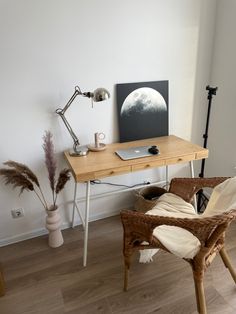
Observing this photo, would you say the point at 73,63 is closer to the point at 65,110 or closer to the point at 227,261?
the point at 65,110

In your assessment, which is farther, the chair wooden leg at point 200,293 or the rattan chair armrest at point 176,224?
the chair wooden leg at point 200,293

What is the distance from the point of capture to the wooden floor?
1478 millimetres

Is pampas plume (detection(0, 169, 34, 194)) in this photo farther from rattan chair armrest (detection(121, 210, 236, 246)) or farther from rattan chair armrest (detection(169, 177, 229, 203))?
rattan chair armrest (detection(169, 177, 229, 203))

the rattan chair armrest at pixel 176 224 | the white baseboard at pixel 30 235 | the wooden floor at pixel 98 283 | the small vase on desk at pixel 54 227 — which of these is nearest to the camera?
the rattan chair armrest at pixel 176 224

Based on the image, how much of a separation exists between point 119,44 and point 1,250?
1847 millimetres

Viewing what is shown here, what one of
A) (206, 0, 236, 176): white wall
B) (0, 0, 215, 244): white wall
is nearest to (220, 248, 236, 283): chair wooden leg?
(206, 0, 236, 176): white wall

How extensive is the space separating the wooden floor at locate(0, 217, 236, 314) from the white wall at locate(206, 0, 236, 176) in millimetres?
706

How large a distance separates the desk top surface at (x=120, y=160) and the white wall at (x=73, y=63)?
23 cm

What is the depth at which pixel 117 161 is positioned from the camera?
1702 mm

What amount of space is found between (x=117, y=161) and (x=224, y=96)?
1181 mm

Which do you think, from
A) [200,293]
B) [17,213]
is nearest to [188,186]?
[200,293]

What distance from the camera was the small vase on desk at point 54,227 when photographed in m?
1.88

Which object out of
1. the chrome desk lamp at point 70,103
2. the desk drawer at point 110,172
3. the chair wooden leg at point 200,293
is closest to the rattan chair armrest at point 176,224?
the chair wooden leg at point 200,293

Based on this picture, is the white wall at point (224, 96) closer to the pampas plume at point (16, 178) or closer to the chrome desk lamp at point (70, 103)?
the chrome desk lamp at point (70, 103)
